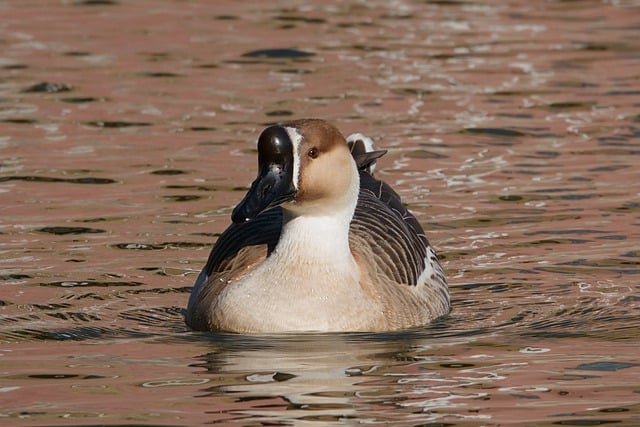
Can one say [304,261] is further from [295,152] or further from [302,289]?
[295,152]

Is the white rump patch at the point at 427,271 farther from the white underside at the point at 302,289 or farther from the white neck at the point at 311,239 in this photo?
the white neck at the point at 311,239

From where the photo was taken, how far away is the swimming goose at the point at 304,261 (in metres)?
10.3

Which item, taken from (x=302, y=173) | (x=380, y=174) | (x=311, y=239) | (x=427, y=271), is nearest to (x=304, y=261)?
(x=311, y=239)

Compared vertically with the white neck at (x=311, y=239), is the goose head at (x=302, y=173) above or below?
above

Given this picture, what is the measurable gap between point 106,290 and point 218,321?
5.52ft

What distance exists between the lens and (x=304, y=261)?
10.8m

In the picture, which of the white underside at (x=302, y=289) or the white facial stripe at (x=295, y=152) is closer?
the white facial stripe at (x=295, y=152)

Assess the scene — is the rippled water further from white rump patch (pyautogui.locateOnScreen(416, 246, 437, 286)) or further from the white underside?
white rump patch (pyautogui.locateOnScreen(416, 246, 437, 286))

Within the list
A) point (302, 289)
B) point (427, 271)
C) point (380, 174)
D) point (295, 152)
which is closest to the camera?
point (295, 152)

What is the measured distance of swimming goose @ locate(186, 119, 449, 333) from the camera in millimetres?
10320

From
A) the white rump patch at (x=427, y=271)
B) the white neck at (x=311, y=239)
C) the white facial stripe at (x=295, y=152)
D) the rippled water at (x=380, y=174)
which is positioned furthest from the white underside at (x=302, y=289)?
the white rump patch at (x=427, y=271)

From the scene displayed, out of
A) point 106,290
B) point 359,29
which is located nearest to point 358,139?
point 106,290

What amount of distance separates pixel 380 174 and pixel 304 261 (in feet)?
18.5

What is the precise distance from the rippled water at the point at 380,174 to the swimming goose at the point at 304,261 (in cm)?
16
